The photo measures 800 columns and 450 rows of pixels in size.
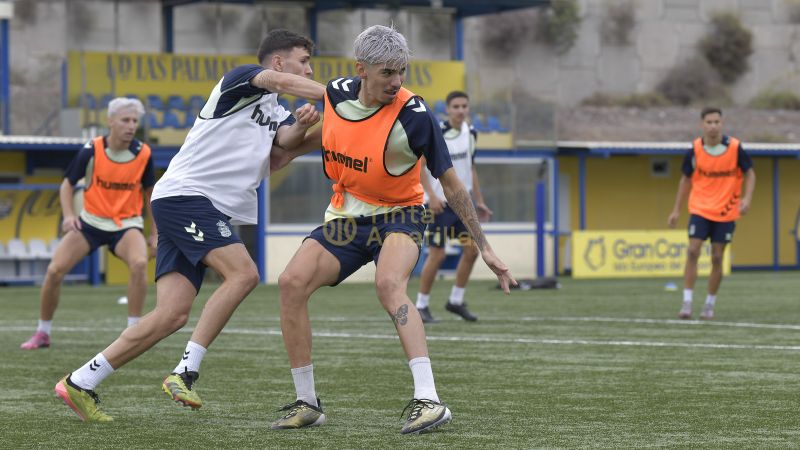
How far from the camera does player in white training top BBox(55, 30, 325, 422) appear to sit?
7.36 meters

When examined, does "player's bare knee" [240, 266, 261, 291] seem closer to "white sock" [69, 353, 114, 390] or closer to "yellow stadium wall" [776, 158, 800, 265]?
"white sock" [69, 353, 114, 390]

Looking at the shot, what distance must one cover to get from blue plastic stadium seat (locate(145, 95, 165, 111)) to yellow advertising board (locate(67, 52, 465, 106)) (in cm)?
31

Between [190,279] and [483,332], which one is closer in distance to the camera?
[190,279]

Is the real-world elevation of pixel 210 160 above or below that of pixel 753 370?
above

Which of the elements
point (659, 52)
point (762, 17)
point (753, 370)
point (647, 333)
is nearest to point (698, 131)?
point (659, 52)

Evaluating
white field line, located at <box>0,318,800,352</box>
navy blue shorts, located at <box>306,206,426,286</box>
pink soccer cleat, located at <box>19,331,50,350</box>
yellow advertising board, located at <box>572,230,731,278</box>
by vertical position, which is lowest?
yellow advertising board, located at <box>572,230,731,278</box>

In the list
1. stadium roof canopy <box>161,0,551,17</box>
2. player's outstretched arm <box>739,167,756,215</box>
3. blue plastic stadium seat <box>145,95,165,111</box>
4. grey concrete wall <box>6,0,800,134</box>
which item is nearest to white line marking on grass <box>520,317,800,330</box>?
player's outstretched arm <box>739,167,756,215</box>

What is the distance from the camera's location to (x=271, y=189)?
29.5 m

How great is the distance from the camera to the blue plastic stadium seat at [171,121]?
95.0ft

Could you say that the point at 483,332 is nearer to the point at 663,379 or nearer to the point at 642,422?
the point at 663,379

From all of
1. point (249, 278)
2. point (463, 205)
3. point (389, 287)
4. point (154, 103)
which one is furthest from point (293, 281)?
point (154, 103)

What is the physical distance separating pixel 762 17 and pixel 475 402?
63.6m

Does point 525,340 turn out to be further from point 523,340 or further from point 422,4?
point 422,4

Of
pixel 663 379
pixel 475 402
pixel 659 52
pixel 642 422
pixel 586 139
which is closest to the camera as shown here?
pixel 642 422
